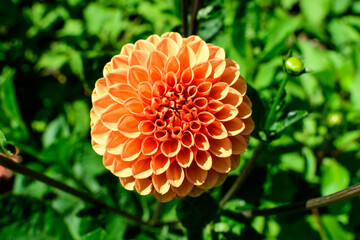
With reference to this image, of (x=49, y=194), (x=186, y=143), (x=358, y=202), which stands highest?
(x=186, y=143)

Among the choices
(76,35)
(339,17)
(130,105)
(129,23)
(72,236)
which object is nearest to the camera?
(130,105)

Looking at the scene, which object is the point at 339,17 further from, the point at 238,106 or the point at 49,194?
the point at 49,194

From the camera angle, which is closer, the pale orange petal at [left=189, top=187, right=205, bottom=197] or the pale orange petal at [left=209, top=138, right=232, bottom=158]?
the pale orange petal at [left=209, top=138, right=232, bottom=158]

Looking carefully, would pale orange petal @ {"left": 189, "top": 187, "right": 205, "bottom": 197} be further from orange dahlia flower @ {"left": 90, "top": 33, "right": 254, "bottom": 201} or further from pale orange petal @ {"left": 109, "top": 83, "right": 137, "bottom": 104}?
pale orange petal @ {"left": 109, "top": 83, "right": 137, "bottom": 104}

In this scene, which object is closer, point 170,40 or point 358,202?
point 170,40

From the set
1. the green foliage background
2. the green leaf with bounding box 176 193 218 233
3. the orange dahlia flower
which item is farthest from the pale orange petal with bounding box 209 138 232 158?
the green leaf with bounding box 176 193 218 233

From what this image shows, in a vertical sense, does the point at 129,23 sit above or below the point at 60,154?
above

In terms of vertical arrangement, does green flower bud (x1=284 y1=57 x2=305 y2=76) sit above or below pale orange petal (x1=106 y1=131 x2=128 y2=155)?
above

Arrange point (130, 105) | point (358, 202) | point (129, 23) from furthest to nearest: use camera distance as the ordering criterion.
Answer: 1. point (129, 23)
2. point (358, 202)
3. point (130, 105)

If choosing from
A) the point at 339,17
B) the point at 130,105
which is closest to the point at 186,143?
the point at 130,105
